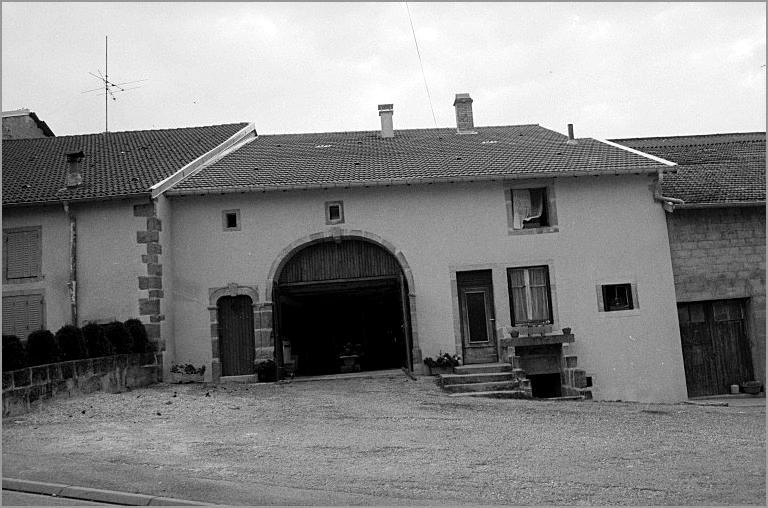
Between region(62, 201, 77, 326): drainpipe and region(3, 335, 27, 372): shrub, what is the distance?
4.45m

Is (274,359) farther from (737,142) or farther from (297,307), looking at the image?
(737,142)

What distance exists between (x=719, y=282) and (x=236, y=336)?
10.4 m

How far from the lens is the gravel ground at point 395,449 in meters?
6.34

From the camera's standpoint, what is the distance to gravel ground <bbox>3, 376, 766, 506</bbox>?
634 cm

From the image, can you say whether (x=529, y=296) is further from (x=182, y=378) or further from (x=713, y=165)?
(x=182, y=378)

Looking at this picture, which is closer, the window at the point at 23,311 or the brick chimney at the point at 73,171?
the window at the point at 23,311

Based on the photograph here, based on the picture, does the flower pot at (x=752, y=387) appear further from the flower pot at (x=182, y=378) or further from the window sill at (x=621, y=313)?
the flower pot at (x=182, y=378)

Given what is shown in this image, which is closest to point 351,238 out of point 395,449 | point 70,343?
point 70,343

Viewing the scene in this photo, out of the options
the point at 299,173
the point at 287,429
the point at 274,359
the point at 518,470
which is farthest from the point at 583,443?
the point at 299,173

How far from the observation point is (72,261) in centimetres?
1498

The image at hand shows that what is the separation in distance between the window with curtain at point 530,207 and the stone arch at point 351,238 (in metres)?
2.66

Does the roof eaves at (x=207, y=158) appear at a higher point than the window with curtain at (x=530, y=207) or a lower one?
higher

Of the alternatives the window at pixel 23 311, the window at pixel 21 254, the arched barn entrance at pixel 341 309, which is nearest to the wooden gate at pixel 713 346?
the arched barn entrance at pixel 341 309

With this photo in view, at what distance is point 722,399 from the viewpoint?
1570cm
